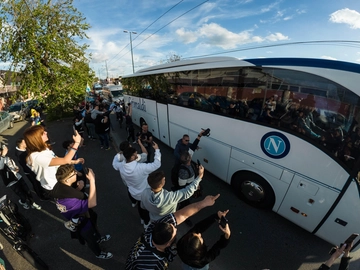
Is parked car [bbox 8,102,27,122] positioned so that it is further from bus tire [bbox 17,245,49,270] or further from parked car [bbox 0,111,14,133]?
bus tire [bbox 17,245,49,270]

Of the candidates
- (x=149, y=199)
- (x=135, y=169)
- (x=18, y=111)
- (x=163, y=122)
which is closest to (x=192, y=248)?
(x=149, y=199)

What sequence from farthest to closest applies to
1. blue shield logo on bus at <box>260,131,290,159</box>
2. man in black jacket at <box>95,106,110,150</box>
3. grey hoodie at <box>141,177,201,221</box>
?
man in black jacket at <box>95,106,110,150</box>, blue shield logo on bus at <box>260,131,290,159</box>, grey hoodie at <box>141,177,201,221</box>

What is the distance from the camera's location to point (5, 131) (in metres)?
12.3

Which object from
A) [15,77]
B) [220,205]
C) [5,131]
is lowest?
[5,131]

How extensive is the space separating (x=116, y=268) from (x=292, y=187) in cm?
357

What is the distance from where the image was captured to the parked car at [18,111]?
48.6 ft

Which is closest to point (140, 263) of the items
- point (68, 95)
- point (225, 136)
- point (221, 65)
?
point (225, 136)

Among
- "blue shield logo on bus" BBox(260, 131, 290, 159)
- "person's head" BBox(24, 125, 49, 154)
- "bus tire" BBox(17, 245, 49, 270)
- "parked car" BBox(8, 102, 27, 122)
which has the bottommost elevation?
"parked car" BBox(8, 102, 27, 122)

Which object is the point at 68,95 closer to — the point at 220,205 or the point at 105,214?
the point at 105,214

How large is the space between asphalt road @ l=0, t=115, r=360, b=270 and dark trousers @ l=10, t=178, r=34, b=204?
0.26m

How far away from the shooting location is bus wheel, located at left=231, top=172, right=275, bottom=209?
3.81 metres

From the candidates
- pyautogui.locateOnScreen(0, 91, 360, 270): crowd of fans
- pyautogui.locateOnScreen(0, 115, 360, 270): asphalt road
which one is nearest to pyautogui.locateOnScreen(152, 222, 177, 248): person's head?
pyautogui.locateOnScreen(0, 91, 360, 270): crowd of fans

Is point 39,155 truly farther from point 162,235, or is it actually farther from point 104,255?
point 162,235

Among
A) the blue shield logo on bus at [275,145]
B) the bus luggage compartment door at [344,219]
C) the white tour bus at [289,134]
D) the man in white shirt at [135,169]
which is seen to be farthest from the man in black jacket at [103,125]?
the bus luggage compartment door at [344,219]
